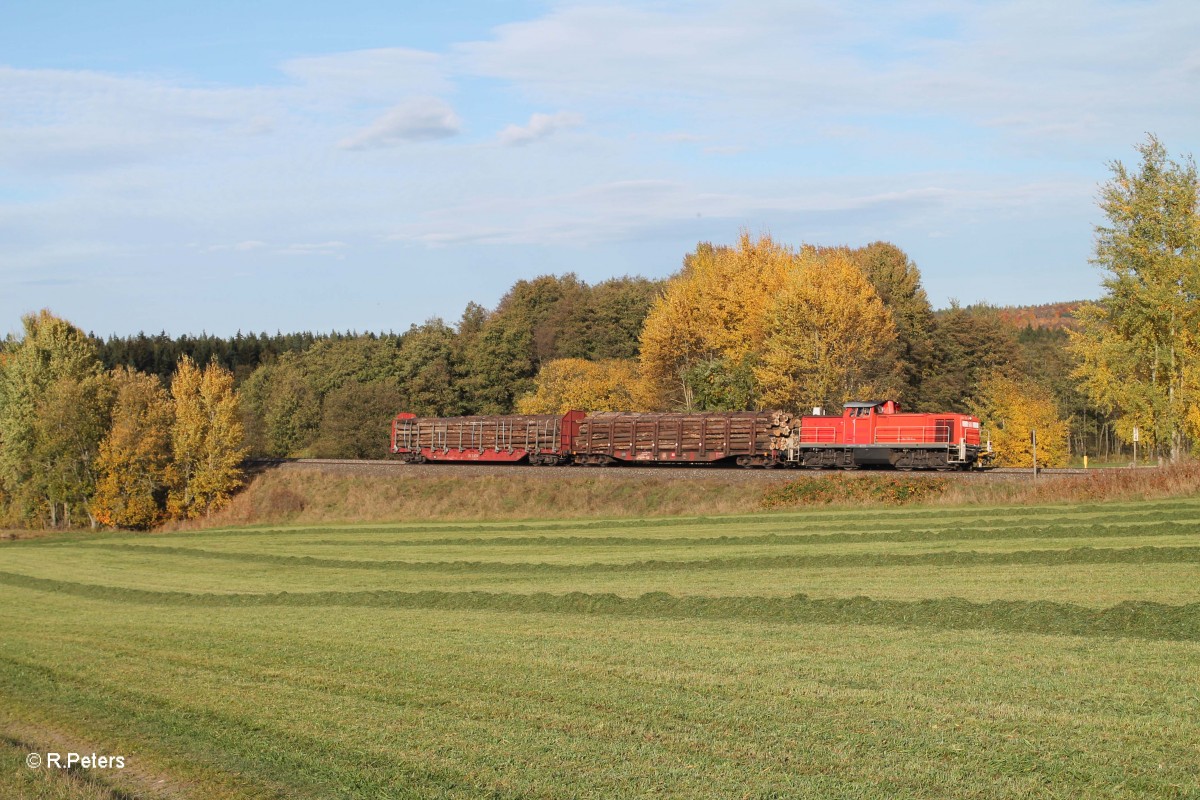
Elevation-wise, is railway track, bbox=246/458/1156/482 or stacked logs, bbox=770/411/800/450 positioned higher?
stacked logs, bbox=770/411/800/450

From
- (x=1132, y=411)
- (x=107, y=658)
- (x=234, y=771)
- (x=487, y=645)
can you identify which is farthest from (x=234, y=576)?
(x=1132, y=411)

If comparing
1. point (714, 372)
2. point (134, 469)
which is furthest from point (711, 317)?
point (134, 469)

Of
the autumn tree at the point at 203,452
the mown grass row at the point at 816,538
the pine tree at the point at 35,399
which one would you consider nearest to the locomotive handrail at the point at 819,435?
the mown grass row at the point at 816,538

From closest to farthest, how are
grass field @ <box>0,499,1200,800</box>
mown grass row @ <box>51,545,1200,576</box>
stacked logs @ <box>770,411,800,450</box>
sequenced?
grass field @ <box>0,499,1200,800</box>, mown grass row @ <box>51,545,1200,576</box>, stacked logs @ <box>770,411,800,450</box>

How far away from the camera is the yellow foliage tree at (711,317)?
70.8 m

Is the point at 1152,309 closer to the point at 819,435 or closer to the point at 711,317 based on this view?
the point at 819,435

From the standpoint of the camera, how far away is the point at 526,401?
89.4 m

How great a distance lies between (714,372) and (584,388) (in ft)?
47.3

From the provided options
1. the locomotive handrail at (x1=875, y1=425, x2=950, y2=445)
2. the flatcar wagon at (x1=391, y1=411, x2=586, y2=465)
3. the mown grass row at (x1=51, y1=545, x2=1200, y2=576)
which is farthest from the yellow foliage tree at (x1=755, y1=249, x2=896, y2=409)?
the mown grass row at (x1=51, y1=545, x2=1200, y2=576)

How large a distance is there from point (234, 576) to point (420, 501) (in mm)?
25516

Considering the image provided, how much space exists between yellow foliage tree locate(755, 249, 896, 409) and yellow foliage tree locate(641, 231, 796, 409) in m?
3.82

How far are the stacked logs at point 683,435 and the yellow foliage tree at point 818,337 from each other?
710 centimetres

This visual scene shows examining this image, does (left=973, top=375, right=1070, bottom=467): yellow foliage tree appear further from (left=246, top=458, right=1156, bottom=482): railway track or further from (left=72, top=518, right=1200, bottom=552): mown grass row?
(left=72, top=518, right=1200, bottom=552): mown grass row

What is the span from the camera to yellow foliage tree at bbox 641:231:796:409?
70812 millimetres
